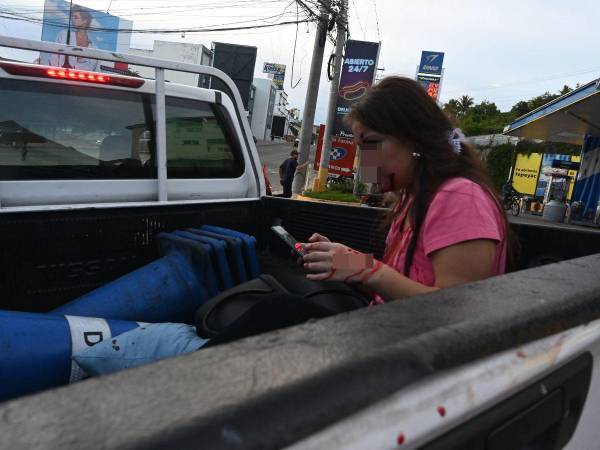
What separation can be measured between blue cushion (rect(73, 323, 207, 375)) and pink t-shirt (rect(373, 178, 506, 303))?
2.48 ft

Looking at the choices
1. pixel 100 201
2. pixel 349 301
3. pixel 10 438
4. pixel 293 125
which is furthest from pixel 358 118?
pixel 293 125

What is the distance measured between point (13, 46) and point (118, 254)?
96 centimetres

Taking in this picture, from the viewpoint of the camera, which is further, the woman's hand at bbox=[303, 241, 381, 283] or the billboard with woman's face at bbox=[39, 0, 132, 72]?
the billboard with woman's face at bbox=[39, 0, 132, 72]

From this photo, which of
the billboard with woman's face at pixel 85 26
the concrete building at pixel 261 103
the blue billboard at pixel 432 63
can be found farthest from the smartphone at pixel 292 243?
the concrete building at pixel 261 103

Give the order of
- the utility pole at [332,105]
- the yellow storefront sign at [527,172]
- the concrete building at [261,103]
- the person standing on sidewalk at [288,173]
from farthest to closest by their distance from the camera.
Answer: the concrete building at [261,103] → the yellow storefront sign at [527,172] → the utility pole at [332,105] → the person standing on sidewalk at [288,173]

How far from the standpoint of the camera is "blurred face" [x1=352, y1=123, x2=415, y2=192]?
1848 millimetres

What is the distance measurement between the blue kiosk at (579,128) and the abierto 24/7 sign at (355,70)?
4737mm

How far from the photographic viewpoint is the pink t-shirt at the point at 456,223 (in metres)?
1.59

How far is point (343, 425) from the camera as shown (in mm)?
566

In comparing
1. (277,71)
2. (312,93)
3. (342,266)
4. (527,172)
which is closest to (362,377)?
(342,266)

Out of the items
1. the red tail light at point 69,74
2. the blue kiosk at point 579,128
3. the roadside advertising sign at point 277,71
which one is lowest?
the red tail light at point 69,74

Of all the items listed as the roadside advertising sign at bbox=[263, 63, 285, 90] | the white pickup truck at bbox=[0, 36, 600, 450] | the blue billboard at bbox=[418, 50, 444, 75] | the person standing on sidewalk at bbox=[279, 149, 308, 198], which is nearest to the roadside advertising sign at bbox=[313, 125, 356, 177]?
the person standing on sidewalk at bbox=[279, 149, 308, 198]

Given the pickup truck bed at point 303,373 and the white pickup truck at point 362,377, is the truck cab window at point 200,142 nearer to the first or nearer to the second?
the white pickup truck at point 362,377

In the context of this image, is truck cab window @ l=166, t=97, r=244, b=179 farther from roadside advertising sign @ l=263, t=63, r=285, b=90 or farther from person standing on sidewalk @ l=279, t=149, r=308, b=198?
roadside advertising sign @ l=263, t=63, r=285, b=90
